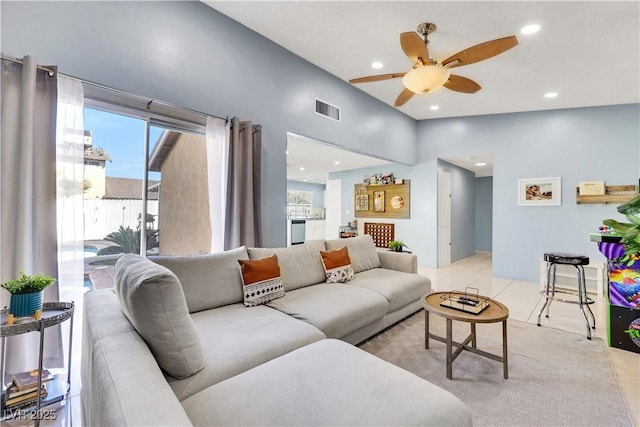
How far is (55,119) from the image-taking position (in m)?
1.90

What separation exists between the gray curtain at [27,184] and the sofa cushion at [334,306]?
1522 millimetres

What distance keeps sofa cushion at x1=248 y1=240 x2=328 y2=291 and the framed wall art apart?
421 centimetres

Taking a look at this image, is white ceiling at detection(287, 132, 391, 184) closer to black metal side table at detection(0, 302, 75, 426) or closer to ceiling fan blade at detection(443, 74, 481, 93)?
ceiling fan blade at detection(443, 74, 481, 93)

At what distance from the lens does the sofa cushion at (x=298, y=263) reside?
267cm

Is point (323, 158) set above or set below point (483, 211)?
above

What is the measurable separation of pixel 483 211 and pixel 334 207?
444cm

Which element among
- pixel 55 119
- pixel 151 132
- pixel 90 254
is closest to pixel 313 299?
pixel 90 254

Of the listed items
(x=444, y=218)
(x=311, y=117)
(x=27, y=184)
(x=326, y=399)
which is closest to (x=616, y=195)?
(x=444, y=218)

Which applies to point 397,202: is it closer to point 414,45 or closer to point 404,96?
point 404,96

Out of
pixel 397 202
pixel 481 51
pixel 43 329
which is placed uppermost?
pixel 481 51

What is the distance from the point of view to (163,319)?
4.07ft

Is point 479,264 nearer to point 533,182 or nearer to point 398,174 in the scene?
point 533,182

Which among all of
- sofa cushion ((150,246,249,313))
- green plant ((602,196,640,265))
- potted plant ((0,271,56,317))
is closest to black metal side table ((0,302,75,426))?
potted plant ((0,271,56,317))

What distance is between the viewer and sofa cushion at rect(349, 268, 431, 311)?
283 centimetres
